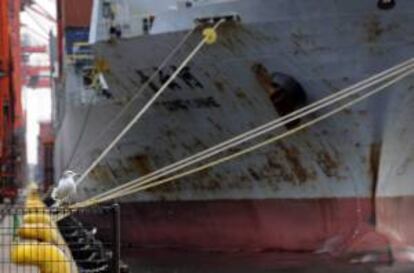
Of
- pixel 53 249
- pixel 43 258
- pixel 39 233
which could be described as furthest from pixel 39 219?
pixel 43 258

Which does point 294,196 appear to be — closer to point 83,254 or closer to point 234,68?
point 234,68

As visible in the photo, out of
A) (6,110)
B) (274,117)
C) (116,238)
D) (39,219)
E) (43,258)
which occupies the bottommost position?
(43,258)

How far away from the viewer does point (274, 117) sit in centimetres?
1405

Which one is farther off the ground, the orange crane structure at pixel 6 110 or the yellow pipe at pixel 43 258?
Answer: the orange crane structure at pixel 6 110

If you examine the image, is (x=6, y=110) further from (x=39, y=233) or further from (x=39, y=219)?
(x=39, y=233)

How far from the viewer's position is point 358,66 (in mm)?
13219

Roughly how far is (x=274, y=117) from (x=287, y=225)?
1802 mm

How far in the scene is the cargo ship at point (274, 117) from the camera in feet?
43.3

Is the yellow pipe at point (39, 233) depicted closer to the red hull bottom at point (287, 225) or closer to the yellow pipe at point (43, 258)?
the yellow pipe at point (43, 258)

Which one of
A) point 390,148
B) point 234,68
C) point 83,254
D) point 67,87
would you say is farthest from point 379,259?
point 67,87

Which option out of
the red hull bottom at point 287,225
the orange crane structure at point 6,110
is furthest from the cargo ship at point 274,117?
the orange crane structure at point 6,110

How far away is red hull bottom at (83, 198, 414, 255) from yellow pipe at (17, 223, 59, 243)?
17.2 feet

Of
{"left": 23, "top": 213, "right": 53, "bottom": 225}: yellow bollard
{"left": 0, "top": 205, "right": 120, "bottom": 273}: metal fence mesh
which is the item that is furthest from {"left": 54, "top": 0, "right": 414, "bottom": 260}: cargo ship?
{"left": 23, "top": 213, "right": 53, "bottom": 225}: yellow bollard

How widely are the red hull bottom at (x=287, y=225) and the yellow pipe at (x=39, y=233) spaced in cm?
526
